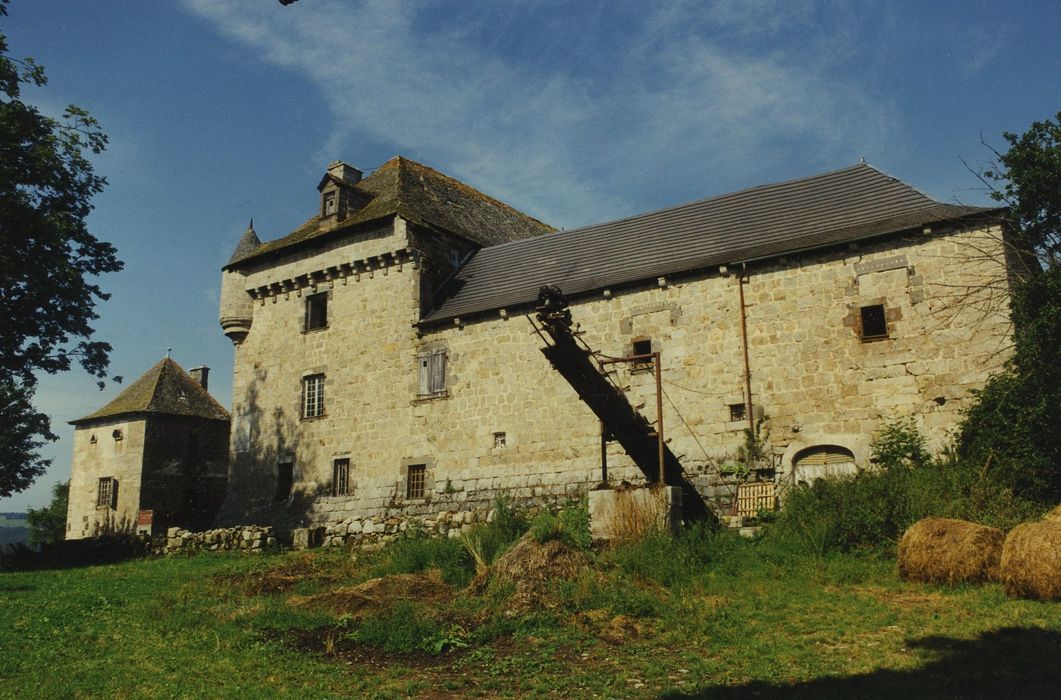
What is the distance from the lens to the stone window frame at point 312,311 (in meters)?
24.3

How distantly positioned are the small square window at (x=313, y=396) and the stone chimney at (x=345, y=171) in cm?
661

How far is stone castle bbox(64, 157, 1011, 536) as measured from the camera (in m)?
16.2

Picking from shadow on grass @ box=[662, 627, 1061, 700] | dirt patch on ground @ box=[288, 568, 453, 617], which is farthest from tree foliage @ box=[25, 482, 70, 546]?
shadow on grass @ box=[662, 627, 1061, 700]

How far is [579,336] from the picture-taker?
1409cm

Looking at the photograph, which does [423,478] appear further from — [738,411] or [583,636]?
[583,636]

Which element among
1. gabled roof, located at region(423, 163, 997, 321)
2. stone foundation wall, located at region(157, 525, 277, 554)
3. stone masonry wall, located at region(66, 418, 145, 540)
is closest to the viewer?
gabled roof, located at region(423, 163, 997, 321)

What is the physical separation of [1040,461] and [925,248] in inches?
179

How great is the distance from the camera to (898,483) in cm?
1411

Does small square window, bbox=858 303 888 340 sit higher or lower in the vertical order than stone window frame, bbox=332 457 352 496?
higher

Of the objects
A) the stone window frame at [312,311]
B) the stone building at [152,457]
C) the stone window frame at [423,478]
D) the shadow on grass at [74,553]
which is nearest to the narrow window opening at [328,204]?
the stone window frame at [312,311]

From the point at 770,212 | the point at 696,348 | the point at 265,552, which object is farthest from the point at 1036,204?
the point at 265,552

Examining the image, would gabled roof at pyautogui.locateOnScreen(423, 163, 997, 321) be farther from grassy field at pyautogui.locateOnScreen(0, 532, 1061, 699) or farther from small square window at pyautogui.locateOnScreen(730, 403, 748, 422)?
grassy field at pyautogui.locateOnScreen(0, 532, 1061, 699)

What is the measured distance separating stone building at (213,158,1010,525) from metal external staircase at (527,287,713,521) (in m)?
1.32

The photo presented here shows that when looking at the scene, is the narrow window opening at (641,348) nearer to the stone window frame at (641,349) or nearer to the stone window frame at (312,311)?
the stone window frame at (641,349)
